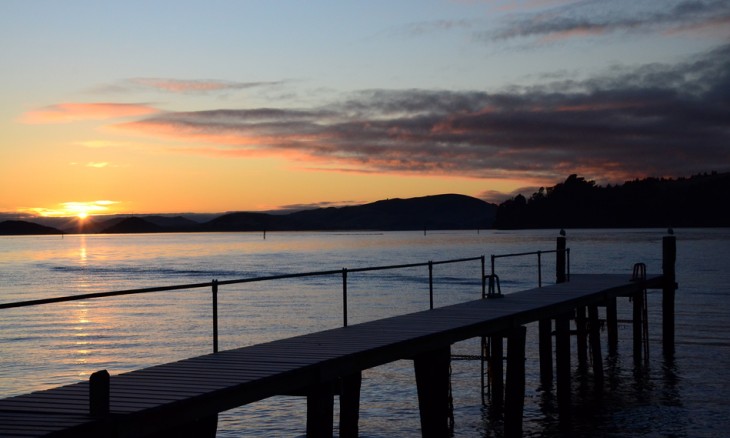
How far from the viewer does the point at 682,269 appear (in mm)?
86938

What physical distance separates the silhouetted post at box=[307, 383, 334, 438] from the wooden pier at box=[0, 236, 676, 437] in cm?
1

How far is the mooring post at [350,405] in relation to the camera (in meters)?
15.5

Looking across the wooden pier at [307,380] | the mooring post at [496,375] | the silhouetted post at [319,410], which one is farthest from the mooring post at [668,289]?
the silhouetted post at [319,410]

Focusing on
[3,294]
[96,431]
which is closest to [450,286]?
[3,294]

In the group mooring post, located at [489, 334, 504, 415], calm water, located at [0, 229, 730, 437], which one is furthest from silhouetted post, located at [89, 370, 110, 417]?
mooring post, located at [489, 334, 504, 415]

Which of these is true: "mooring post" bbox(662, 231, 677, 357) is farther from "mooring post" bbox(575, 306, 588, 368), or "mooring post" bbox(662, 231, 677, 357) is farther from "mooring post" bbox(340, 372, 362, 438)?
"mooring post" bbox(340, 372, 362, 438)

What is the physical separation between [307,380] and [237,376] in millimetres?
1057

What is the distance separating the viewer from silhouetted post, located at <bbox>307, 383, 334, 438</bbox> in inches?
450

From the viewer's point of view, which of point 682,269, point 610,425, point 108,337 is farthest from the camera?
point 682,269

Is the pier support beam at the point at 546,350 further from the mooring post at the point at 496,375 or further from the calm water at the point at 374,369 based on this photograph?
the mooring post at the point at 496,375

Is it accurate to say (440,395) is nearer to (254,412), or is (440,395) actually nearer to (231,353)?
(231,353)

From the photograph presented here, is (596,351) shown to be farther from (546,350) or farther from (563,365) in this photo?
(563,365)

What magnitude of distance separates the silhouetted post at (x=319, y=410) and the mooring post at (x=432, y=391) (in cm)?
304

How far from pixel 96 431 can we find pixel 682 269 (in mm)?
85477
